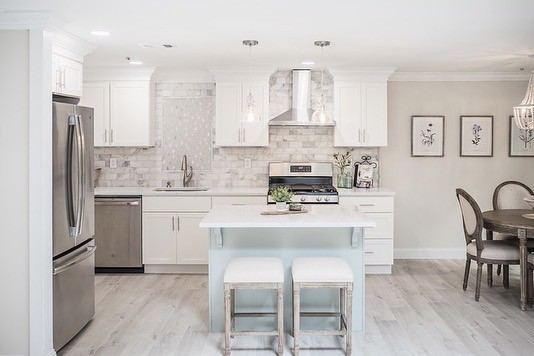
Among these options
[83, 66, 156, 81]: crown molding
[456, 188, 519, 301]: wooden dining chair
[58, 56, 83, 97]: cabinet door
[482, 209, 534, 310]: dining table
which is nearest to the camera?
[58, 56, 83, 97]: cabinet door

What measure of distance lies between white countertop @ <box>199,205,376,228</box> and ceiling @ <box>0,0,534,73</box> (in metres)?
1.41

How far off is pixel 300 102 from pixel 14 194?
3.56 metres

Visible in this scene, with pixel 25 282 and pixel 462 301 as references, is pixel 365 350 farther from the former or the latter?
pixel 25 282

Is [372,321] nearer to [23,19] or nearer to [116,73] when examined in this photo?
[23,19]

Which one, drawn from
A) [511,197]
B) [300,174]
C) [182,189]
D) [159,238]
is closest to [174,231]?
[159,238]

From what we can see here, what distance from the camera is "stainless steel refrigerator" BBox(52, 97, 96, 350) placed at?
3.58 meters

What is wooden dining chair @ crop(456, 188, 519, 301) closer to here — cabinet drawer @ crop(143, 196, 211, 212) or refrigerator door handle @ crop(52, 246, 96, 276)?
cabinet drawer @ crop(143, 196, 211, 212)

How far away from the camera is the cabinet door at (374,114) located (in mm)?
6117

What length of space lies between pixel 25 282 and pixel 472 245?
3685 millimetres

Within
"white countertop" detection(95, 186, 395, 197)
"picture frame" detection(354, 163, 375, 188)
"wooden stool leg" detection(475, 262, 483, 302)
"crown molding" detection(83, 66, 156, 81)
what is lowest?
"wooden stool leg" detection(475, 262, 483, 302)

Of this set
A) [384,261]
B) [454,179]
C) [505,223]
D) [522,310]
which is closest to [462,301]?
[522,310]

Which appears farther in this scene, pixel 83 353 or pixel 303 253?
pixel 303 253

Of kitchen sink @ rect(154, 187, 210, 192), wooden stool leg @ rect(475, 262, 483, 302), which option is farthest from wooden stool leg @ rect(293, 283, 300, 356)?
kitchen sink @ rect(154, 187, 210, 192)

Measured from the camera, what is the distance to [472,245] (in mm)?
4898
